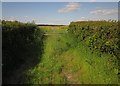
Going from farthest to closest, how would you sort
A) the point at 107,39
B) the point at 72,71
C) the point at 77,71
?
the point at 72,71 → the point at 77,71 → the point at 107,39

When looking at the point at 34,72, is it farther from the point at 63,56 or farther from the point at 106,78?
the point at 63,56

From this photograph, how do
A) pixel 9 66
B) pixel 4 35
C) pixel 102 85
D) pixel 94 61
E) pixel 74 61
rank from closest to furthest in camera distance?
1. pixel 102 85
2. pixel 4 35
3. pixel 9 66
4. pixel 94 61
5. pixel 74 61

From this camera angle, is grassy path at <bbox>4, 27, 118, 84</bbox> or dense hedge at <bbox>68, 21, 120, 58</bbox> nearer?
dense hedge at <bbox>68, 21, 120, 58</bbox>

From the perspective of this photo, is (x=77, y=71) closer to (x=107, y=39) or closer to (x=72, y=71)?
(x=72, y=71)

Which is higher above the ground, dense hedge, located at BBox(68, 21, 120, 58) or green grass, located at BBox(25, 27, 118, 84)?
dense hedge, located at BBox(68, 21, 120, 58)

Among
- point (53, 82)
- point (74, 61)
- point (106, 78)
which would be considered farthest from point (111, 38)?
point (74, 61)

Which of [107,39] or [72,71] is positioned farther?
[72,71]

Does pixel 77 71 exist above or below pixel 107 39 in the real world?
below

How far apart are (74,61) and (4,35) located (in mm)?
5374

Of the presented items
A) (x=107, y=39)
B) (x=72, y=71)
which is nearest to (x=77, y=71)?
(x=72, y=71)

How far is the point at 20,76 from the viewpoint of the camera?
41.0ft

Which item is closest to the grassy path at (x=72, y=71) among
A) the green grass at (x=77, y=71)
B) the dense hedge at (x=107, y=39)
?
the green grass at (x=77, y=71)

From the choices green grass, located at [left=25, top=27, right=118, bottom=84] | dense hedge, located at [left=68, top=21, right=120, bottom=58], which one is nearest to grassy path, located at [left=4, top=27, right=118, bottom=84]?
green grass, located at [left=25, top=27, right=118, bottom=84]

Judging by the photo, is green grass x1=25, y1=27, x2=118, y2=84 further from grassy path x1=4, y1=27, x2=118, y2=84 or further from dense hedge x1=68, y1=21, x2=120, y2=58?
dense hedge x1=68, y1=21, x2=120, y2=58
